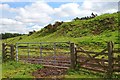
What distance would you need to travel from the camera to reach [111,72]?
16578 millimetres

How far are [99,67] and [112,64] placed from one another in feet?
4.21

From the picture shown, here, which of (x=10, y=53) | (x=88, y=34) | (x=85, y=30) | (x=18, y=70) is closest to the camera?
(x=18, y=70)

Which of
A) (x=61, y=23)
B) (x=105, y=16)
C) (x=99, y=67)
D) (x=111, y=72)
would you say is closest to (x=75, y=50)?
(x=99, y=67)

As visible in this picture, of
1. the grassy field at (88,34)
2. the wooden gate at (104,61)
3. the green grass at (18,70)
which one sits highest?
the grassy field at (88,34)

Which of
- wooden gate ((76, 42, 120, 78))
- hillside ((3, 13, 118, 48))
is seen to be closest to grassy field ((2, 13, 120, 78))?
hillside ((3, 13, 118, 48))

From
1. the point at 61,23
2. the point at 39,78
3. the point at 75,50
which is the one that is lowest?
the point at 39,78

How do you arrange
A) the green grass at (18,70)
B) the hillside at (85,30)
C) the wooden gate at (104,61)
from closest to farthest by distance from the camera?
the wooden gate at (104,61)
the green grass at (18,70)
the hillside at (85,30)

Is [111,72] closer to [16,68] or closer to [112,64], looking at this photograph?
[112,64]

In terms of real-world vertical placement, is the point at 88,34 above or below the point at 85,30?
below

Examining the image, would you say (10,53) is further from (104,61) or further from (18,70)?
(104,61)

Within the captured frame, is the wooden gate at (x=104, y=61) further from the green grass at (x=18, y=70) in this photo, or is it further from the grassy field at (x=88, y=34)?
the grassy field at (x=88, y=34)

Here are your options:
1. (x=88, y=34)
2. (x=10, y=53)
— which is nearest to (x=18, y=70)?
(x=10, y=53)

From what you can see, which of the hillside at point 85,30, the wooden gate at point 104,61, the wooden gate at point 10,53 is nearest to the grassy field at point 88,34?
the hillside at point 85,30

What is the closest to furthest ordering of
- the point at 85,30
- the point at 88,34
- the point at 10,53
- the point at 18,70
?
the point at 18,70 < the point at 10,53 < the point at 88,34 < the point at 85,30
